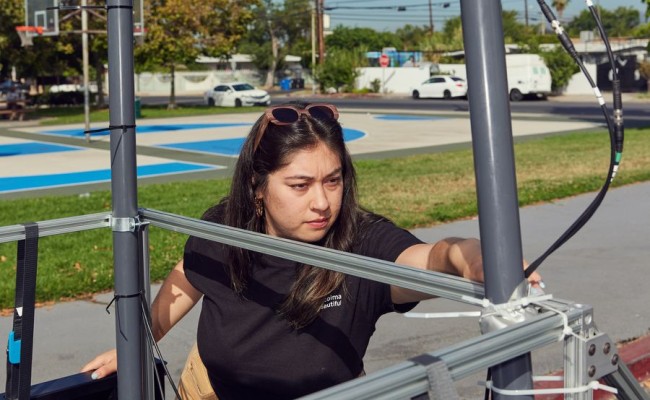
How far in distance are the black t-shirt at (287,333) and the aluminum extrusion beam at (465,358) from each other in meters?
1.01

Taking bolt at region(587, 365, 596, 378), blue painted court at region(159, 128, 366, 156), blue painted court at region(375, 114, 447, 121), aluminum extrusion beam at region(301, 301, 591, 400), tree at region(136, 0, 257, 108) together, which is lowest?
bolt at region(587, 365, 596, 378)

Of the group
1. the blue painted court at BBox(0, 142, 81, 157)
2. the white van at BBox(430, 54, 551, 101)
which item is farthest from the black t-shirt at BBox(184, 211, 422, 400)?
the white van at BBox(430, 54, 551, 101)

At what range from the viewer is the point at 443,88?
49.8m

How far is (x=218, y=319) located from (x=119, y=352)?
27cm

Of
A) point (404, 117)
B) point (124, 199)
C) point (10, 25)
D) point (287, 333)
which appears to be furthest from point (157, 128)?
point (287, 333)

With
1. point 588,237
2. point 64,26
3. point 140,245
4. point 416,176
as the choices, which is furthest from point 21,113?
point 140,245

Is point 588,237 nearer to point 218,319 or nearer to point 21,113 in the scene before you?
point 218,319

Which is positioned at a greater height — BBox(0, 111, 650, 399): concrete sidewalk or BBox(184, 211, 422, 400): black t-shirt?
BBox(184, 211, 422, 400): black t-shirt

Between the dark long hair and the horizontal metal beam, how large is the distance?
369mm

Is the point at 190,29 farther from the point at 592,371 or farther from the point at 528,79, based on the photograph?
the point at 592,371

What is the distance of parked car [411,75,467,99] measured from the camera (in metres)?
49.2

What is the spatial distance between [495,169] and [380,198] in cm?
973

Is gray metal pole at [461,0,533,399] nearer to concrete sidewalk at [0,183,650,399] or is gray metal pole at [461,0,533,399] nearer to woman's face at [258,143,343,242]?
woman's face at [258,143,343,242]

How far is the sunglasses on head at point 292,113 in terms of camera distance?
2523 mm
